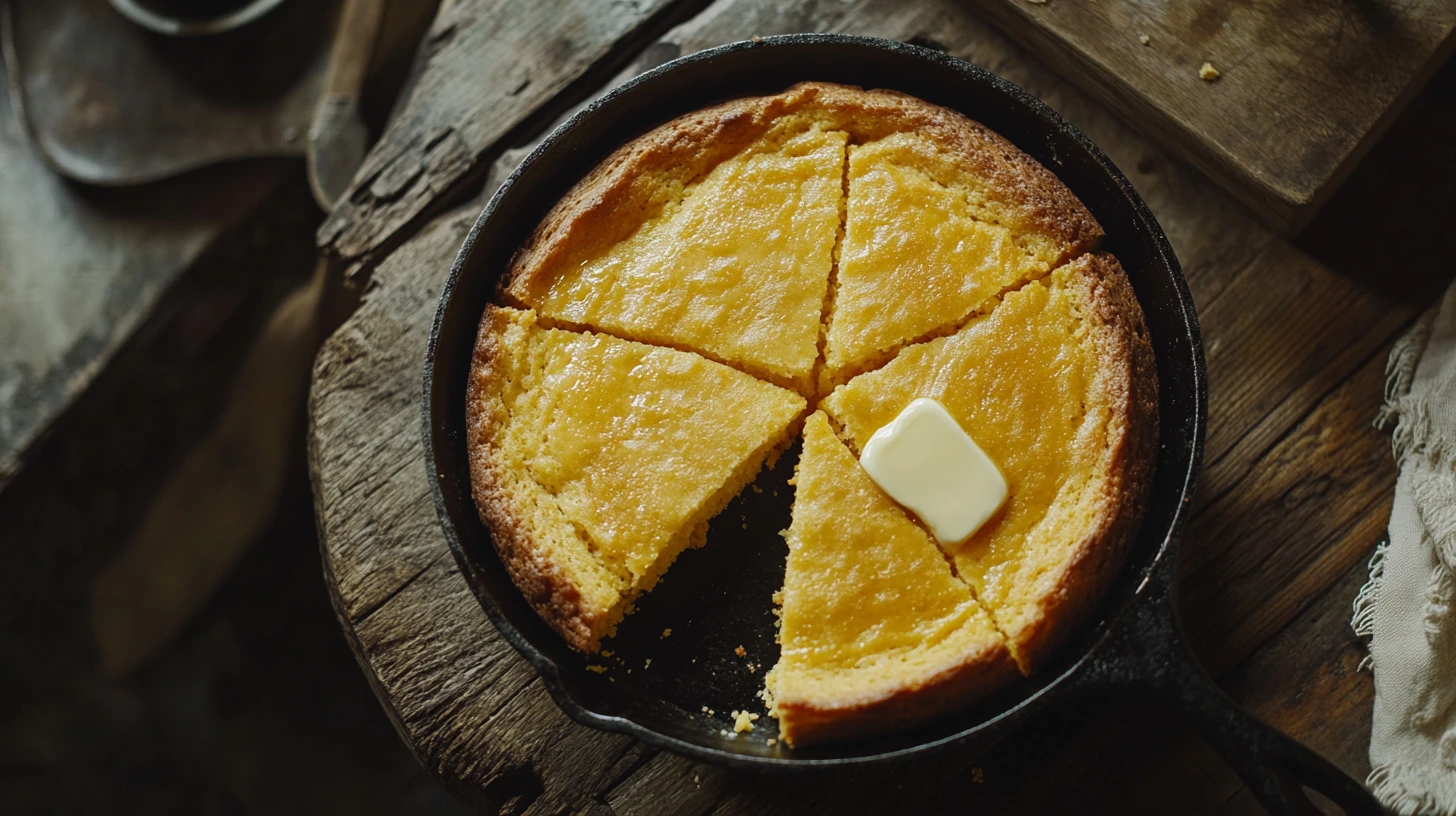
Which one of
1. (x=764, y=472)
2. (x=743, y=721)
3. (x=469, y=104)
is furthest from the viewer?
(x=469, y=104)

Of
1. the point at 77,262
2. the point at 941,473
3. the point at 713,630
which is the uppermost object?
the point at 77,262

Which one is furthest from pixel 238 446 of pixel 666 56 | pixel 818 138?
pixel 818 138

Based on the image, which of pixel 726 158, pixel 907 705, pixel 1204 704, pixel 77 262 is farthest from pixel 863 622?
pixel 77 262

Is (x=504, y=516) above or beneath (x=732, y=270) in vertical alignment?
beneath

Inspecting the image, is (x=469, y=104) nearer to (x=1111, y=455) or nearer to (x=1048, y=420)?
(x=1048, y=420)

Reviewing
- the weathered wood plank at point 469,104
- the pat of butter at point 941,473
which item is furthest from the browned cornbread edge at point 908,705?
the weathered wood plank at point 469,104

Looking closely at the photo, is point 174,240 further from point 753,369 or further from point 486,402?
point 753,369

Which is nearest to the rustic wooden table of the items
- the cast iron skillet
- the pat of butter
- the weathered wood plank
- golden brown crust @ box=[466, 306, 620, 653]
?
the weathered wood plank
